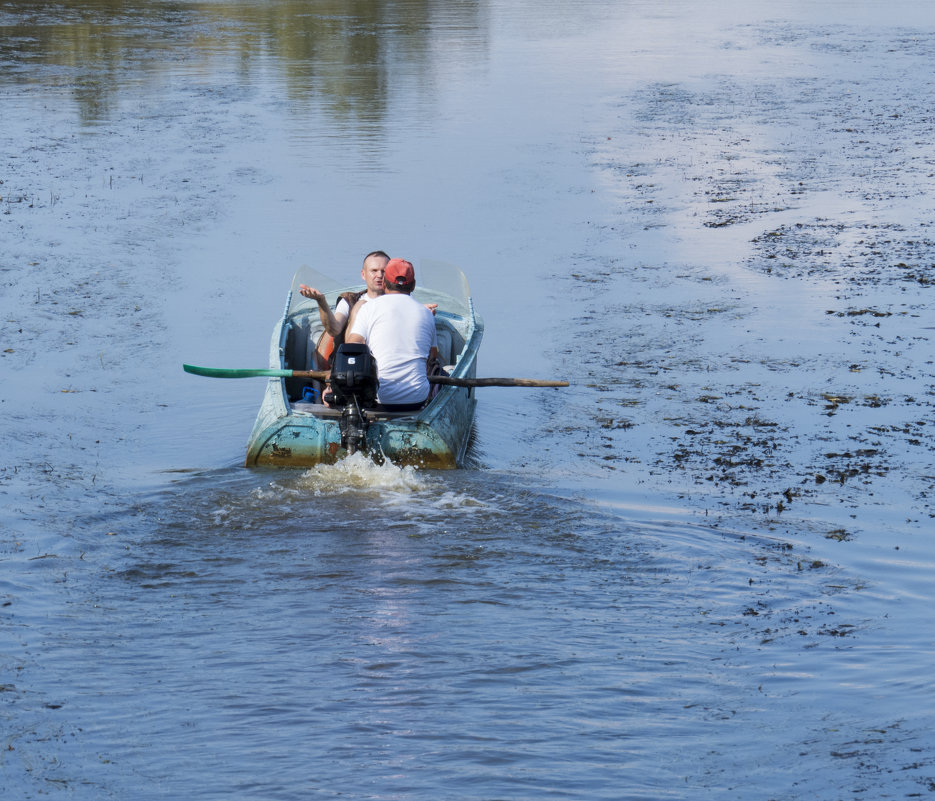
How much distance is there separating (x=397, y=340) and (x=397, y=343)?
0.9 inches

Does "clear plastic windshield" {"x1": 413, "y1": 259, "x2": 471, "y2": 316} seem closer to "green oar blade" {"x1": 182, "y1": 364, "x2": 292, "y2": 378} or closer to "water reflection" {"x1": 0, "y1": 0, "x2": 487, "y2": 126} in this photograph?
"green oar blade" {"x1": 182, "y1": 364, "x2": 292, "y2": 378}

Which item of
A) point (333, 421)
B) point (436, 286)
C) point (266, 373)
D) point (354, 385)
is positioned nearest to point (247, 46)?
point (436, 286)

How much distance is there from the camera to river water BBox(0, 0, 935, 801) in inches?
242

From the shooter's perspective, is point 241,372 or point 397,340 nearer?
point 397,340

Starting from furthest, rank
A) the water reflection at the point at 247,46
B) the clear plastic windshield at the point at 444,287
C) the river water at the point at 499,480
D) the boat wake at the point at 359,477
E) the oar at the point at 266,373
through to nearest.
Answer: the water reflection at the point at 247,46 < the clear plastic windshield at the point at 444,287 < the oar at the point at 266,373 < the boat wake at the point at 359,477 < the river water at the point at 499,480

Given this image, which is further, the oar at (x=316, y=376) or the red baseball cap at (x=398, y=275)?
the red baseball cap at (x=398, y=275)

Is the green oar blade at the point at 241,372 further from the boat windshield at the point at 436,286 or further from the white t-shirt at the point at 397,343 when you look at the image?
the boat windshield at the point at 436,286

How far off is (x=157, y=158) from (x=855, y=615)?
17.4 meters

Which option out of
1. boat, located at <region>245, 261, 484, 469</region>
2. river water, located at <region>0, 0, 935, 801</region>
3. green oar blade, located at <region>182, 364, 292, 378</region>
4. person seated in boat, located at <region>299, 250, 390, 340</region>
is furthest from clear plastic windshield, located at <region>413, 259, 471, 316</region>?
green oar blade, located at <region>182, 364, 292, 378</region>

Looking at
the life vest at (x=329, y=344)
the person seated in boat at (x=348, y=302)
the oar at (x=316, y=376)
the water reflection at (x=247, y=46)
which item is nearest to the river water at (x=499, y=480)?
the oar at (x=316, y=376)

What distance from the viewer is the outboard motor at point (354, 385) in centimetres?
996

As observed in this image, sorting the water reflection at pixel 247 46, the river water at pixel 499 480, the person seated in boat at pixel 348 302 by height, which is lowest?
the river water at pixel 499 480

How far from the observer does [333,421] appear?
10234mm

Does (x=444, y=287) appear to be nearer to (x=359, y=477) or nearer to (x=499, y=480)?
(x=499, y=480)
